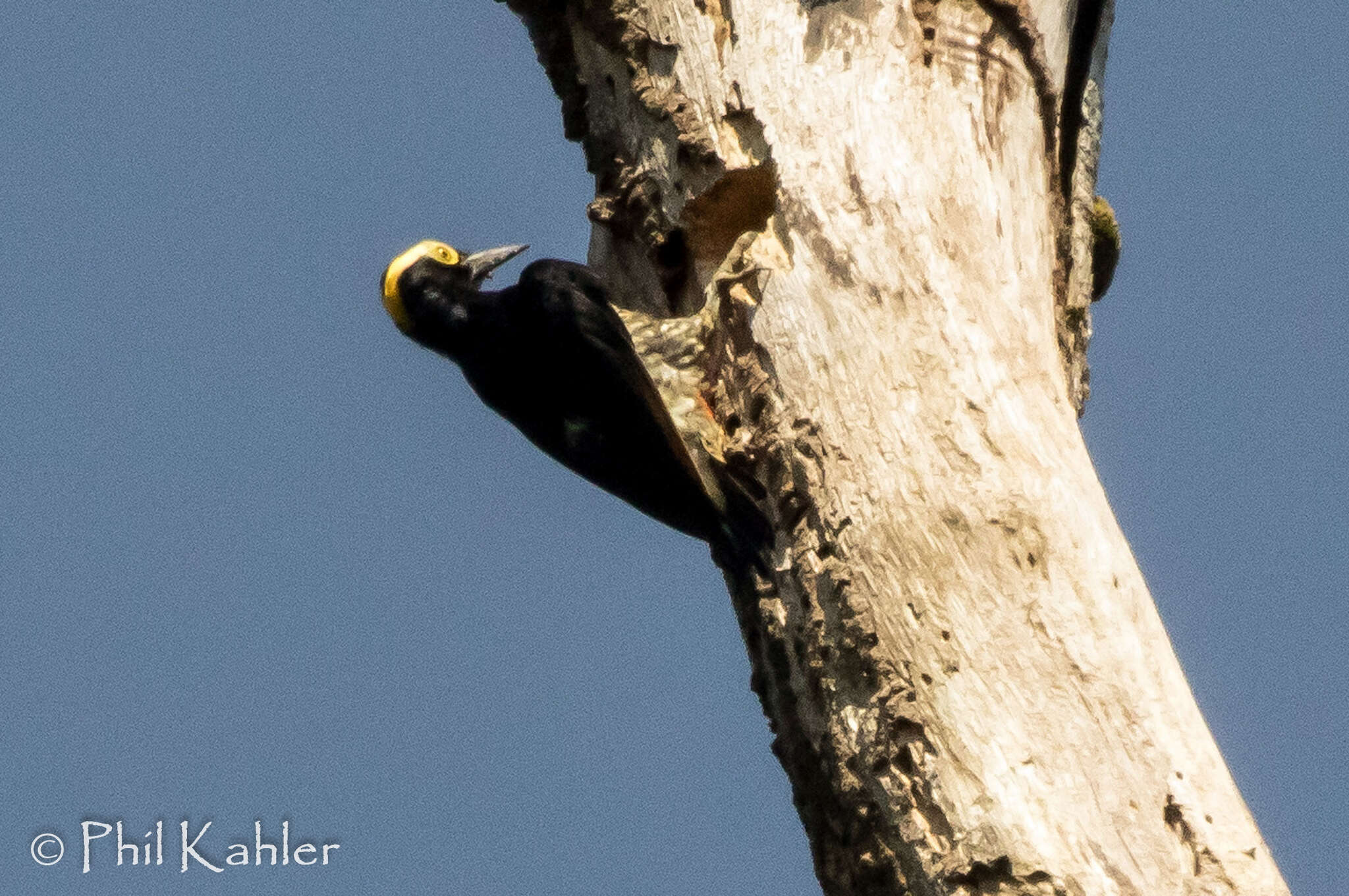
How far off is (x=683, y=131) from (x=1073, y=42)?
1250 mm

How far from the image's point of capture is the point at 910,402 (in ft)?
12.0

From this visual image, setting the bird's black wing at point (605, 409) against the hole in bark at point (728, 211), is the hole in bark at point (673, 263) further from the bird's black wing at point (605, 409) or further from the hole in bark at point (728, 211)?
the bird's black wing at point (605, 409)

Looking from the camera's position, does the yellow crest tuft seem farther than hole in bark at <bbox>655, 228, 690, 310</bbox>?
Yes

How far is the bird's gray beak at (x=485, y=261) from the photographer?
227 inches

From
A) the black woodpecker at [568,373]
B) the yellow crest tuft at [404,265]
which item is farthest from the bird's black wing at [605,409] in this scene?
the yellow crest tuft at [404,265]

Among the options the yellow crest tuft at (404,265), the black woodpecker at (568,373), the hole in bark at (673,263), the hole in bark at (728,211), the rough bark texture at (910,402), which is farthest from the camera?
the yellow crest tuft at (404,265)

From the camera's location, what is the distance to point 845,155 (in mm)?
4027

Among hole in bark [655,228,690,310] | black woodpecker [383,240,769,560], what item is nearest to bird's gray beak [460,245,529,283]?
black woodpecker [383,240,769,560]

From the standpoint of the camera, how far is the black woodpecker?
171 inches

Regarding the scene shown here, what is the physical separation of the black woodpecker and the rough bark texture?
100 millimetres

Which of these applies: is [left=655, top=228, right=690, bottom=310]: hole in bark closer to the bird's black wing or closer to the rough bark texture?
the rough bark texture

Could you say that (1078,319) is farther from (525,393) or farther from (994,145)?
(525,393)

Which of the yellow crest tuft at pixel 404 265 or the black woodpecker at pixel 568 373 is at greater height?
the yellow crest tuft at pixel 404 265

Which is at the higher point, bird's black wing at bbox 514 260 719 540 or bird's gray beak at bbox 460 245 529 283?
bird's gray beak at bbox 460 245 529 283
